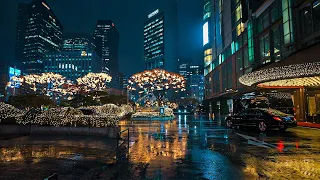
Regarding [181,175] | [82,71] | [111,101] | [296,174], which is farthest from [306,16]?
[82,71]

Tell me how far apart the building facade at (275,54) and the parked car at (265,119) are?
330 cm

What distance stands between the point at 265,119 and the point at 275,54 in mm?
12923

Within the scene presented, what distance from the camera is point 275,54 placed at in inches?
1126

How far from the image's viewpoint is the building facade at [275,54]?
20.1m

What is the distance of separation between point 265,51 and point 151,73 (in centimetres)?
1725

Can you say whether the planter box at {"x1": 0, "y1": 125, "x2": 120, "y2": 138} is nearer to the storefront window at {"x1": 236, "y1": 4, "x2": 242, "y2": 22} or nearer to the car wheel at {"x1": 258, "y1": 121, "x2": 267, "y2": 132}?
the car wheel at {"x1": 258, "y1": 121, "x2": 267, "y2": 132}

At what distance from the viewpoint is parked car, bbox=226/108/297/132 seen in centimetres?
1798

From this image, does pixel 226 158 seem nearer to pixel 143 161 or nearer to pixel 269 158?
pixel 269 158

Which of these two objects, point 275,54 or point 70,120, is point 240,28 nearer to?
point 275,54

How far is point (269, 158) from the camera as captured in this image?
29.6 feet

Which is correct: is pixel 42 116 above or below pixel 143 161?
above

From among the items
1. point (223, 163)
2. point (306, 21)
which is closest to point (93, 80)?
point (306, 21)

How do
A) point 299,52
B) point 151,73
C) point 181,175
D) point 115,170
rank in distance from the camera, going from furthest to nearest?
1. point 151,73
2. point 299,52
3. point 115,170
4. point 181,175

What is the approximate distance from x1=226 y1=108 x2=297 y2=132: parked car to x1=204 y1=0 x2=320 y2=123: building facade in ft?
10.8
